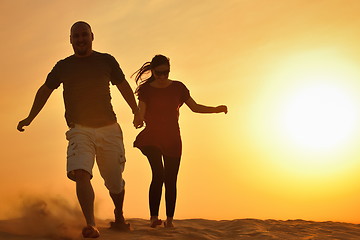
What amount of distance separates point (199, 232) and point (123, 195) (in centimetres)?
131

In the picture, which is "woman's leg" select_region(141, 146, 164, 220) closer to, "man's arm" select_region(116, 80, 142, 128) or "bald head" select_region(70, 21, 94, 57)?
"man's arm" select_region(116, 80, 142, 128)

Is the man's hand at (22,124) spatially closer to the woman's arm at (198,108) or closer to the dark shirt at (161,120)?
the dark shirt at (161,120)

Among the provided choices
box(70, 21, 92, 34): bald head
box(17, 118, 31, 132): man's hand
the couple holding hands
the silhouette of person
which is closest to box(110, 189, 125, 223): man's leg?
the couple holding hands

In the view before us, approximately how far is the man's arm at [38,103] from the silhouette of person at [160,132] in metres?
1.53

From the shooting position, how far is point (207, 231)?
25.6 ft

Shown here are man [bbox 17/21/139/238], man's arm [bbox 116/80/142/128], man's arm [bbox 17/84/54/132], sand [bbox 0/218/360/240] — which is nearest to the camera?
man [bbox 17/21/139/238]

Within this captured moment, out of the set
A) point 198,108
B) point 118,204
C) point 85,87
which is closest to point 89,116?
point 85,87

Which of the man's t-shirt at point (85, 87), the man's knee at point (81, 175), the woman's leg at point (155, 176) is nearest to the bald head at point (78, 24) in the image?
the man's t-shirt at point (85, 87)

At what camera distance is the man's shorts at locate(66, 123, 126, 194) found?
5906 millimetres

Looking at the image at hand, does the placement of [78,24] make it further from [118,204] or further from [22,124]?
[118,204]

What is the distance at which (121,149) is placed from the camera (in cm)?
644

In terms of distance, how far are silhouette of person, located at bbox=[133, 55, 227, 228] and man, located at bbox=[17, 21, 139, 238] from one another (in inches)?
45.5

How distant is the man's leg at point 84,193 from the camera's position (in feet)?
19.1

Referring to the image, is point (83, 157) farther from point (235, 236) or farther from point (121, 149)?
point (235, 236)
